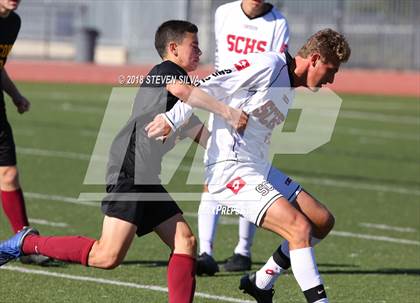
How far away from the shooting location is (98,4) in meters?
36.9

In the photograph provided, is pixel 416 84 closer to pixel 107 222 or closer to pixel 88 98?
pixel 88 98

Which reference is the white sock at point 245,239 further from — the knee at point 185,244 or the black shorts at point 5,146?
the knee at point 185,244

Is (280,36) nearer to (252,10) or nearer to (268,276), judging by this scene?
(252,10)

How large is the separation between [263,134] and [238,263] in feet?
7.13

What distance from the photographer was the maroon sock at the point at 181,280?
20.7 ft

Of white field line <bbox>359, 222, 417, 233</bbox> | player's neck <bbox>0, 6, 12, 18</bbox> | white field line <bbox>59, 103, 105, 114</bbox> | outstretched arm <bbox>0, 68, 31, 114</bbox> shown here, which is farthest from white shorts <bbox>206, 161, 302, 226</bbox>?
white field line <bbox>59, 103, 105, 114</bbox>

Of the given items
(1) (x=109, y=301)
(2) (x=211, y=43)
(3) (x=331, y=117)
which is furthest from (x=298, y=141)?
(2) (x=211, y=43)

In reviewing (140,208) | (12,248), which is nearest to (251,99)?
(140,208)

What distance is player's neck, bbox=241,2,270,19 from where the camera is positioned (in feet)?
28.6

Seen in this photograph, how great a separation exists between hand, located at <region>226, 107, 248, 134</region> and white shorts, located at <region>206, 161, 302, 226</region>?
0.33 metres

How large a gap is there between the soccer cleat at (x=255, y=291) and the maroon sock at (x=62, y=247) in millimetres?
1104

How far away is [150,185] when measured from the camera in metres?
6.36

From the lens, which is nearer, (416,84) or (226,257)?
(226,257)

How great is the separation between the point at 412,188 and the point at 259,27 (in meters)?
5.42
